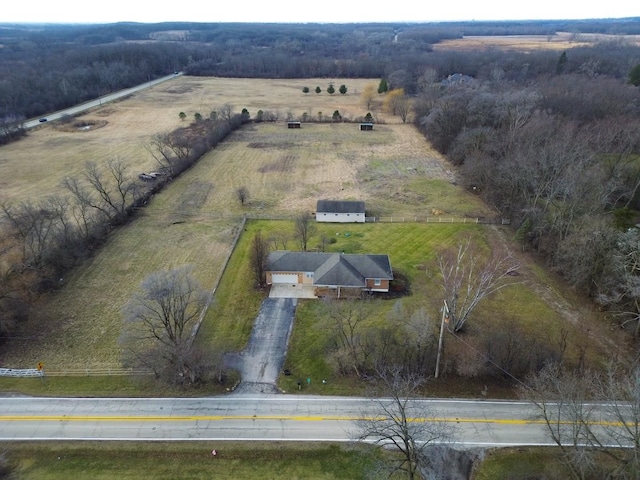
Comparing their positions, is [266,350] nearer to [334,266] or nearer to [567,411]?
[334,266]

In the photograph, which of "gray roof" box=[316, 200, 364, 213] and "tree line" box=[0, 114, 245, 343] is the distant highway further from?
"gray roof" box=[316, 200, 364, 213]

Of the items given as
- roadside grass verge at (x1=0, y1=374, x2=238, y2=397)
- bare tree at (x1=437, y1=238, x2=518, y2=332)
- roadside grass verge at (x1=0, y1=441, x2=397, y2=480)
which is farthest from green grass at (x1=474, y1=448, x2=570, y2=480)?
roadside grass verge at (x1=0, y1=374, x2=238, y2=397)

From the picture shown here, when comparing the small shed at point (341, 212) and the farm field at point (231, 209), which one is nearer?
the farm field at point (231, 209)

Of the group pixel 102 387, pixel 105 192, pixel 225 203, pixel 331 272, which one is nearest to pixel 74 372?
pixel 102 387

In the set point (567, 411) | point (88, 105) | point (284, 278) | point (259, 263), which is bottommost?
point (88, 105)

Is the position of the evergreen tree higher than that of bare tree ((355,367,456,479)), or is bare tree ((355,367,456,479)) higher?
the evergreen tree

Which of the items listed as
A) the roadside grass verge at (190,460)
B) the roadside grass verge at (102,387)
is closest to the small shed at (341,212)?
the roadside grass verge at (102,387)

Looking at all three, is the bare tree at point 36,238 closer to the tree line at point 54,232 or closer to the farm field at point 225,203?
the tree line at point 54,232
